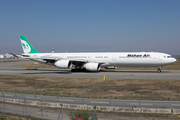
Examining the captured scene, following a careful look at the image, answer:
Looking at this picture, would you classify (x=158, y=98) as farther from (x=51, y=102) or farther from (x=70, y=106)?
(x=51, y=102)

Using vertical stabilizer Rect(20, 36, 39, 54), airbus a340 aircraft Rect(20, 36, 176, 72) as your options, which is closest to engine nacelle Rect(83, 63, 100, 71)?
airbus a340 aircraft Rect(20, 36, 176, 72)

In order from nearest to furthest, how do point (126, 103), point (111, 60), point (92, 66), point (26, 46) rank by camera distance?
1. point (126, 103)
2. point (92, 66)
3. point (111, 60)
4. point (26, 46)

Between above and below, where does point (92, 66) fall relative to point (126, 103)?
above

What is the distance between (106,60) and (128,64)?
17.2 feet

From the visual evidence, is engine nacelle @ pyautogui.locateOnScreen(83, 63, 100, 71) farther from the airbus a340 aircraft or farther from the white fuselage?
the white fuselage

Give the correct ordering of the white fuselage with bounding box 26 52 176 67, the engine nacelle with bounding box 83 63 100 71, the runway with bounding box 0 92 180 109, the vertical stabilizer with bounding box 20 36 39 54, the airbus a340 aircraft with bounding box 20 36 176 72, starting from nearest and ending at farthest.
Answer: the runway with bounding box 0 92 180 109, the white fuselage with bounding box 26 52 176 67, the airbus a340 aircraft with bounding box 20 36 176 72, the engine nacelle with bounding box 83 63 100 71, the vertical stabilizer with bounding box 20 36 39 54

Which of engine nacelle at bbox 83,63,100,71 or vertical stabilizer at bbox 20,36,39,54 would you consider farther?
vertical stabilizer at bbox 20,36,39,54

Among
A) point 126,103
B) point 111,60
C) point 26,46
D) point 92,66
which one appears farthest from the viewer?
point 26,46

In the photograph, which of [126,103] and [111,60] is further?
[111,60]

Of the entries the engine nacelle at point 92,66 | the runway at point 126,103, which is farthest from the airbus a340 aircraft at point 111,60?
the runway at point 126,103

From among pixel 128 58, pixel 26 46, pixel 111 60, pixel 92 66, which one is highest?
pixel 26 46

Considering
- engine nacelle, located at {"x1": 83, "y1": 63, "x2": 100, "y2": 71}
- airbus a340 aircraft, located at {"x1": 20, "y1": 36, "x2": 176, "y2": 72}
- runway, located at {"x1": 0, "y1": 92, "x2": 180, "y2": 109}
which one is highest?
airbus a340 aircraft, located at {"x1": 20, "y1": 36, "x2": 176, "y2": 72}

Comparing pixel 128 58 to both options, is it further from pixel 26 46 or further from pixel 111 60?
pixel 26 46

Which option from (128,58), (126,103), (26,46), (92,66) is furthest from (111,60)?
(26,46)
